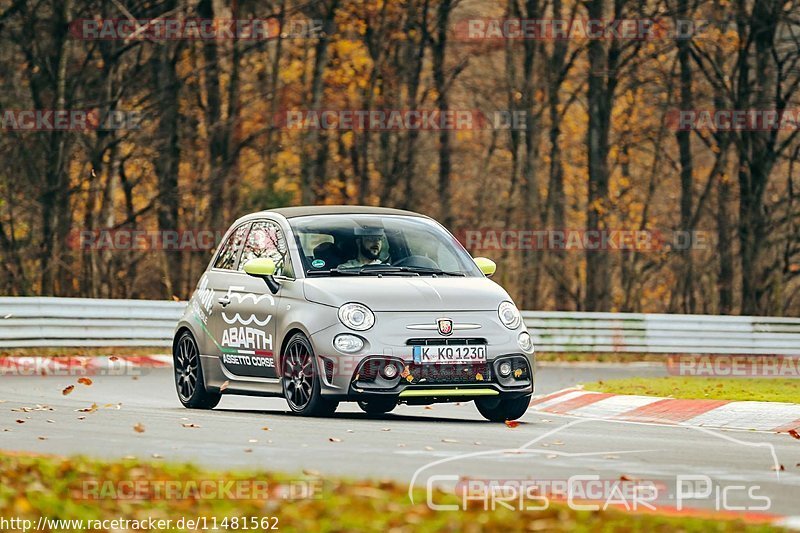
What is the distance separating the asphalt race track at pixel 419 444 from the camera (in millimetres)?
9617

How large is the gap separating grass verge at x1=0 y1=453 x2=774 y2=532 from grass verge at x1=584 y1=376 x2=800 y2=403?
8841 mm

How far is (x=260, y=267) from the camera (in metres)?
14.0

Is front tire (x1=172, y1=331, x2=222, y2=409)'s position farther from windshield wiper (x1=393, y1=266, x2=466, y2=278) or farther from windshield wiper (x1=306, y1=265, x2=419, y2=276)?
windshield wiper (x1=393, y1=266, x2=466, y2=278)

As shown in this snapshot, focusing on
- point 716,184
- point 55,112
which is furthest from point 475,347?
point 716,184

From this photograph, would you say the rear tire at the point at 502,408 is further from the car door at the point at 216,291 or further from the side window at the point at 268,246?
the car door at the point at 216,291

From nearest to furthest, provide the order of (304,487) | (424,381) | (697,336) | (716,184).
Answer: (304,487), (424,381), (697,336), (716,184)

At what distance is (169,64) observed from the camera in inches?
1312

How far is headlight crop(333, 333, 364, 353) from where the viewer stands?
13.1m

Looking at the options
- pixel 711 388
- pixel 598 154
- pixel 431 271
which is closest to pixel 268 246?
pixel 431 271

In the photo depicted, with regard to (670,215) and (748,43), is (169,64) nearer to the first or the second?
(748,43)

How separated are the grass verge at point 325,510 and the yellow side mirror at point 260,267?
17.6 ft

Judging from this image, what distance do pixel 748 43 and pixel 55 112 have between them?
16.0 m

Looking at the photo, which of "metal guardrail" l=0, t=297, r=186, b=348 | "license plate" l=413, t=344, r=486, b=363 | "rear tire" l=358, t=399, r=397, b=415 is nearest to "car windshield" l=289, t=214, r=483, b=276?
"license plate" l=413, t=344, r=486, b=363

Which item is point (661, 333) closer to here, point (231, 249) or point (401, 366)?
point (231, 249)
